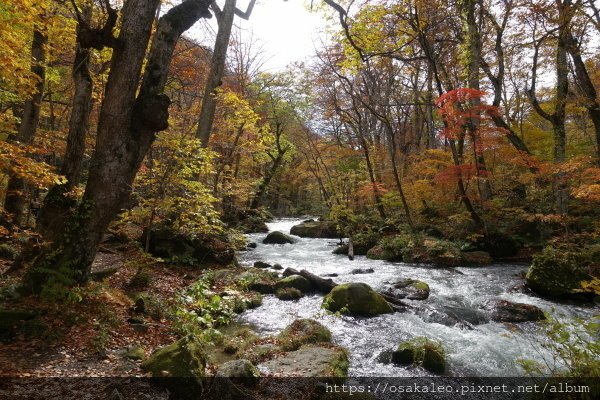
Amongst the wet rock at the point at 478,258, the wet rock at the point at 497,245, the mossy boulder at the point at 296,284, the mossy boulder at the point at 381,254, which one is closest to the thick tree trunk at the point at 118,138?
the mossy boulder at the point at 296,284

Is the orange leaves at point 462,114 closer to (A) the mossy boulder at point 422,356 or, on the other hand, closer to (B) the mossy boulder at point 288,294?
(B) the mossy boulder at point 288,294

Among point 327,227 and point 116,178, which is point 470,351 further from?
point 327,227

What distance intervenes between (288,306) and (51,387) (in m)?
5.45

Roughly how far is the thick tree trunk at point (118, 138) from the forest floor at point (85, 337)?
539mm

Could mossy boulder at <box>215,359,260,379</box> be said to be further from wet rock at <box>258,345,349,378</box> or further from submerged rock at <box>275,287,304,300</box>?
submerged rock at <box>275,287,304,300</box>

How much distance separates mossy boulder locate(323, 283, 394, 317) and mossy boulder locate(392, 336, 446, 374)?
6.35 feet

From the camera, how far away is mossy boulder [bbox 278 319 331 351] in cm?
616

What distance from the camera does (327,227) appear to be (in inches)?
878

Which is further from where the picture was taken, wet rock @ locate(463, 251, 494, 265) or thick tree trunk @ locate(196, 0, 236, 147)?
wet rock @ locate(463, 251, 494, 265)

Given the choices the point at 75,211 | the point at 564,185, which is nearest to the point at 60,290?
the point at 75,211

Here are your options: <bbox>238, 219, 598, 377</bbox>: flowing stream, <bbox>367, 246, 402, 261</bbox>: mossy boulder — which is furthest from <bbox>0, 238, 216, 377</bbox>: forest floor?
<bbox>367, 246, 402, 261</bbox>: mossy boulder

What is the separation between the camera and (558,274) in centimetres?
919

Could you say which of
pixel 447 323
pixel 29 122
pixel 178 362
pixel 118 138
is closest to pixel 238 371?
pixel 178 362

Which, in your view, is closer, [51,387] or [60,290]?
[51,387]
